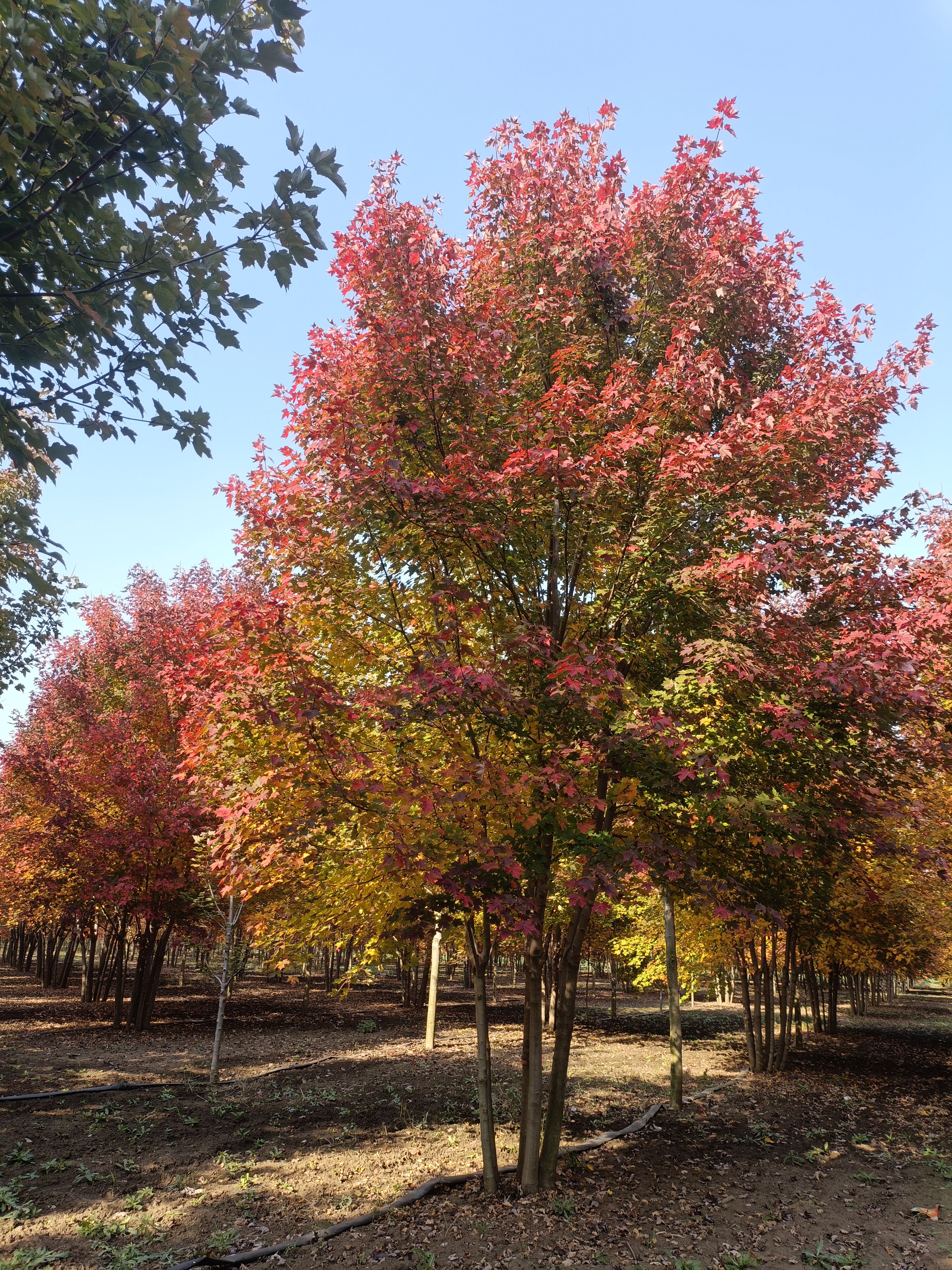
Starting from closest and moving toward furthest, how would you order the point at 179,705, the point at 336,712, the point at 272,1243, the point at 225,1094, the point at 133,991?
the point at 336,712 < the point at 272,1243 < the point at 225,1094 < the point at 179,705 < the point at 133,991

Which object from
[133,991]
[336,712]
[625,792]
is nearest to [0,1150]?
[336,712]

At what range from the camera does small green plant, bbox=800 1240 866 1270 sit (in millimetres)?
6227

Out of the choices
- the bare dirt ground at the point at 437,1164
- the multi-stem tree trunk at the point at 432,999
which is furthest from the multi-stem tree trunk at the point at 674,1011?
the multi-stem tree trunk at the point at 432,999

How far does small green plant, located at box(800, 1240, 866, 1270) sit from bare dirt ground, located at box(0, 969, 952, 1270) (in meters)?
0.02

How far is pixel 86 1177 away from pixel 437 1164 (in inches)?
155

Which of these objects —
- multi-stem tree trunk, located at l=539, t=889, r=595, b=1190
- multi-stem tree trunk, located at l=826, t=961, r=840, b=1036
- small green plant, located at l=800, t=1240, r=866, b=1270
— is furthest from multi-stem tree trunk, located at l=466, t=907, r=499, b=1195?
multi-stem tree trunk, located at l=826, t=961, r=840, b=1036

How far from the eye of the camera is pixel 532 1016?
7551mm

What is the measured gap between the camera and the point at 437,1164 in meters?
8.42

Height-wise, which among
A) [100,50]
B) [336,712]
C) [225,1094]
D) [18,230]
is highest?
[100,50]

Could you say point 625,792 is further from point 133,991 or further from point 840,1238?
point 133,991

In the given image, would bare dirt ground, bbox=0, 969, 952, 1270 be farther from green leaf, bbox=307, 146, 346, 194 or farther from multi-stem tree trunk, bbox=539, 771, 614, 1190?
green leaf, bbox=307, 146, 346, 194

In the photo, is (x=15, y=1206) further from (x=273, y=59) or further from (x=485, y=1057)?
(x=273, y=59)

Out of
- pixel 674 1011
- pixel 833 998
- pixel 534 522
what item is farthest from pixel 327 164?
pixel 833 998

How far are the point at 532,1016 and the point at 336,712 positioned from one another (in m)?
Answer: 4.22
